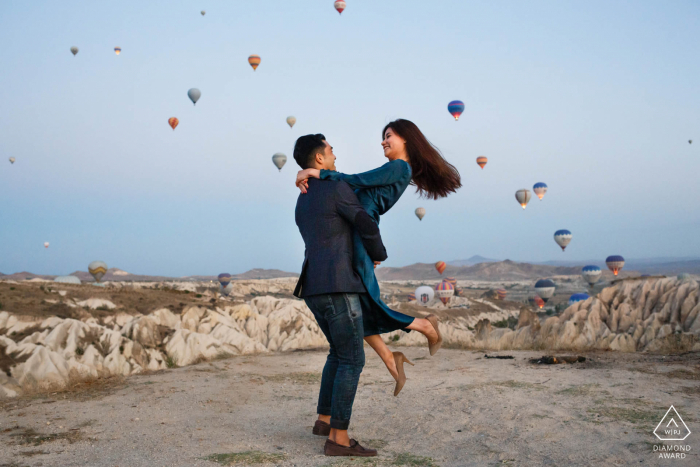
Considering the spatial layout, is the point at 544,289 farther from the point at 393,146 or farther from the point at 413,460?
the point at 413,460

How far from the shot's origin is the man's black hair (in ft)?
13.0

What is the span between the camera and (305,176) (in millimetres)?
3818

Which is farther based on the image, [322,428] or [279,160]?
[279,160]

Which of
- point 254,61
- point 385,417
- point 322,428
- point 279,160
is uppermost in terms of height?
point 254,61

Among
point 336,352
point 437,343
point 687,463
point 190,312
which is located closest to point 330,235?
point 336,352

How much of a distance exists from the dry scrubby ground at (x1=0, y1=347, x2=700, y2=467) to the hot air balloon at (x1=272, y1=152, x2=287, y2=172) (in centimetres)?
4127

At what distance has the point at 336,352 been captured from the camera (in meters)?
3.84

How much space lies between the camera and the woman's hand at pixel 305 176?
3.81 m

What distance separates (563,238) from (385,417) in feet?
190

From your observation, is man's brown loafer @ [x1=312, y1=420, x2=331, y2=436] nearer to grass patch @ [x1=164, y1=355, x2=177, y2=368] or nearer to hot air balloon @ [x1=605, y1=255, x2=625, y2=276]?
grass patch @ [x1=164, y1=355, x2=177, y2=368]

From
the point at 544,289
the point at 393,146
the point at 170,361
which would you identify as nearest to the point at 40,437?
the point at 393,146

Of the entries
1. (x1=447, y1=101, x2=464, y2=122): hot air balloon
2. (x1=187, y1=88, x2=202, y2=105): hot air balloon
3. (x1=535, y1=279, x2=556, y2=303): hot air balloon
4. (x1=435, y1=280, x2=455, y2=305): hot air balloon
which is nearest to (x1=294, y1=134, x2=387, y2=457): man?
(x1=447, y1=101, x2=464, y2=122): hot air balloon

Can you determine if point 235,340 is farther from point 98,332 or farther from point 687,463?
point 687,463

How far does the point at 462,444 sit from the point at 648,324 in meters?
6.66
